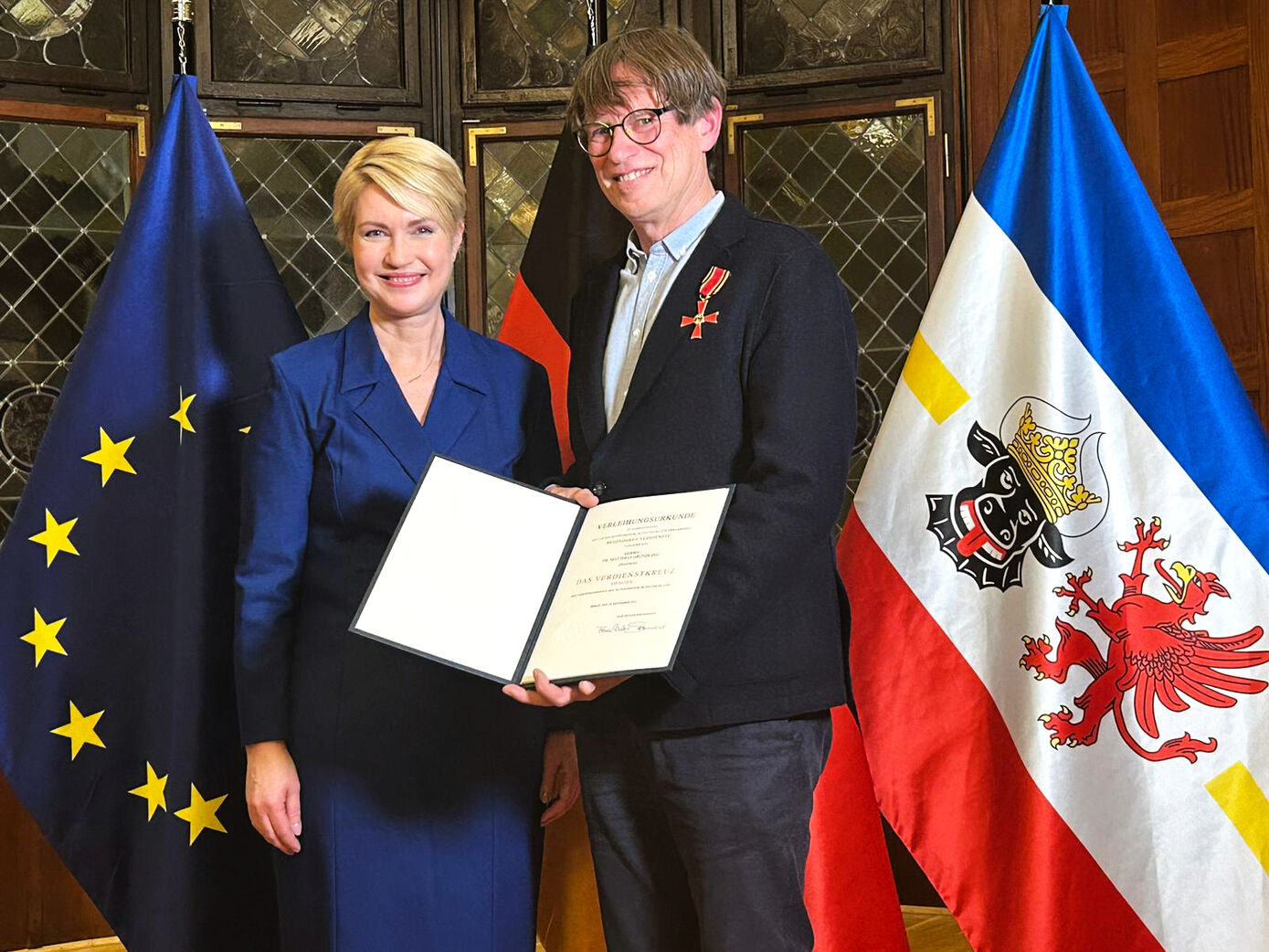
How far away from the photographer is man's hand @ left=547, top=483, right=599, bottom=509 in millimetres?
1491

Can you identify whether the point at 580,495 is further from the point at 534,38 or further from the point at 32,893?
the point at 32,893

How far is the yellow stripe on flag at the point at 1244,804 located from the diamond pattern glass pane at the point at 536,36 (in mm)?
2172

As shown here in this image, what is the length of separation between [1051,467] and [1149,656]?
13.4 inches

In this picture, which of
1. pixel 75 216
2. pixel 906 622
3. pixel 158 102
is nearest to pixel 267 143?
pixel 158 102

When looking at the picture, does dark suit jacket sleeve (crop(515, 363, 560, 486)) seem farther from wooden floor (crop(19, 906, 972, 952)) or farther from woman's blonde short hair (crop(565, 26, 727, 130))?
wooden floor (crop(19, 906, 972, 952))

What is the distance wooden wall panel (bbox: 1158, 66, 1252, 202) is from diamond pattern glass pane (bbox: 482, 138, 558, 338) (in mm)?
1440

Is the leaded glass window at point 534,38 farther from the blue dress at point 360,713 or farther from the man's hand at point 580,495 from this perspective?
the man's hand at point 580,495

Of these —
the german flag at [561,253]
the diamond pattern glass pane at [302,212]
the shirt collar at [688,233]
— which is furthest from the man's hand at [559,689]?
the diamond pattern glass pane at [302,212]

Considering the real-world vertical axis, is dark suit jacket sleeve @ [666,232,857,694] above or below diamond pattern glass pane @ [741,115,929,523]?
below

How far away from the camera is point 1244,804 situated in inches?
80.2

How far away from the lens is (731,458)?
4.88 ft

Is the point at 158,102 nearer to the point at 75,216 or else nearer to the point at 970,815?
the point at 75,216
